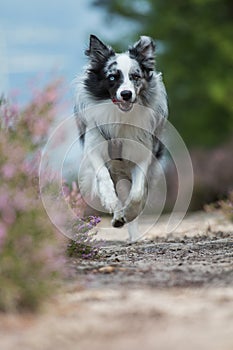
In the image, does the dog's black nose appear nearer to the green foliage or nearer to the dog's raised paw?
the dog's raised paw

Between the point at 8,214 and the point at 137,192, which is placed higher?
the point at 8,214

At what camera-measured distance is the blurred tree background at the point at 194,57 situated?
19.8 m

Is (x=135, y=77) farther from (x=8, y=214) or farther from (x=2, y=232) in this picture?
(x=2, y=232)

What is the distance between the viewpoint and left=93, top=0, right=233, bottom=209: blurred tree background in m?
19.8

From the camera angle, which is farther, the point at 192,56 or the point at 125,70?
the point at 192,56

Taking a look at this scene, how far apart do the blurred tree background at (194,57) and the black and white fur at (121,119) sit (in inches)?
487

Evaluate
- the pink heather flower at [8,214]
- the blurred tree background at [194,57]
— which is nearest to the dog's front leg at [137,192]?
the pink heather flower at [8,214]

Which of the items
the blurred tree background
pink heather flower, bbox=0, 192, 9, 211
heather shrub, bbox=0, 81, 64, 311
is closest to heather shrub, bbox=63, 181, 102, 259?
heather shrub, bbox=0, 81, 64, 311

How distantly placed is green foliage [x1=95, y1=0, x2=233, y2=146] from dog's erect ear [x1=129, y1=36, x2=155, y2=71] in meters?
12.7

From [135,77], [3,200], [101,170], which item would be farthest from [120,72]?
[3,200]

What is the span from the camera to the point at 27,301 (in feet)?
13.2

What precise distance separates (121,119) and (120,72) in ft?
1.76

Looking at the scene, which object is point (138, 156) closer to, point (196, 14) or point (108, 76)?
point (108, 76)

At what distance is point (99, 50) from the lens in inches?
280
